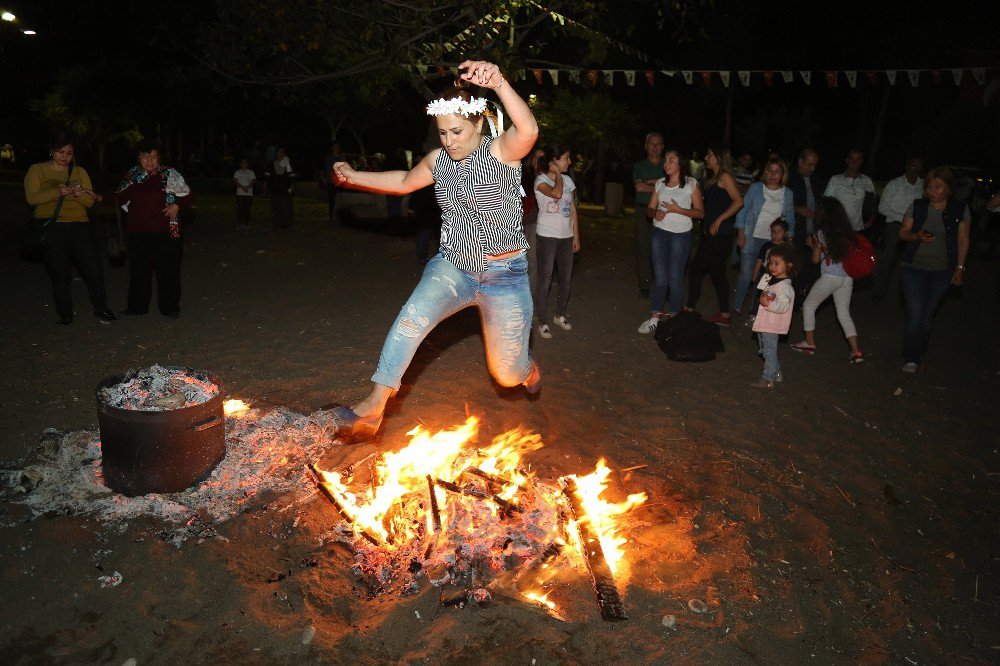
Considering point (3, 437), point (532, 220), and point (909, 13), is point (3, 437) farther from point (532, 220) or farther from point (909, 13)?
point (909, 13)

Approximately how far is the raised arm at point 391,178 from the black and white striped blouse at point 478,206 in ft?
0.19

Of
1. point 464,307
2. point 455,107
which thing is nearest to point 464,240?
point 464,307

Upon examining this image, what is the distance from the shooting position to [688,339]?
759 centimetres

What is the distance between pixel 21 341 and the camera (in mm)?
7434

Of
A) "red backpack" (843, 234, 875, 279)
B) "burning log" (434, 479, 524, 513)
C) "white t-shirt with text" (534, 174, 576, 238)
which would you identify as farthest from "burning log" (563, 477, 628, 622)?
"red backpack" (843, 234, 875, 279)

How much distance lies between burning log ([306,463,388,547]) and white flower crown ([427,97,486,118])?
7.25 feet

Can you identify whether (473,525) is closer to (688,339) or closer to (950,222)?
(688,339)

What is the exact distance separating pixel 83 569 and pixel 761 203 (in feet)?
24.4

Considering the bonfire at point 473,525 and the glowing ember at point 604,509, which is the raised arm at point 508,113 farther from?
the glowing ember at point 604,509

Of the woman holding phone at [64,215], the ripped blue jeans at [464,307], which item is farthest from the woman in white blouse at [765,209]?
the woman holding phone at [64,215]

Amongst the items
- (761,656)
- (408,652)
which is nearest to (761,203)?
(761,656)

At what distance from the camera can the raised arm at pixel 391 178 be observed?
13.9ft

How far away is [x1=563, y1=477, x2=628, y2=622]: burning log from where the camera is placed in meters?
3.46

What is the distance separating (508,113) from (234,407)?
3252 mm
